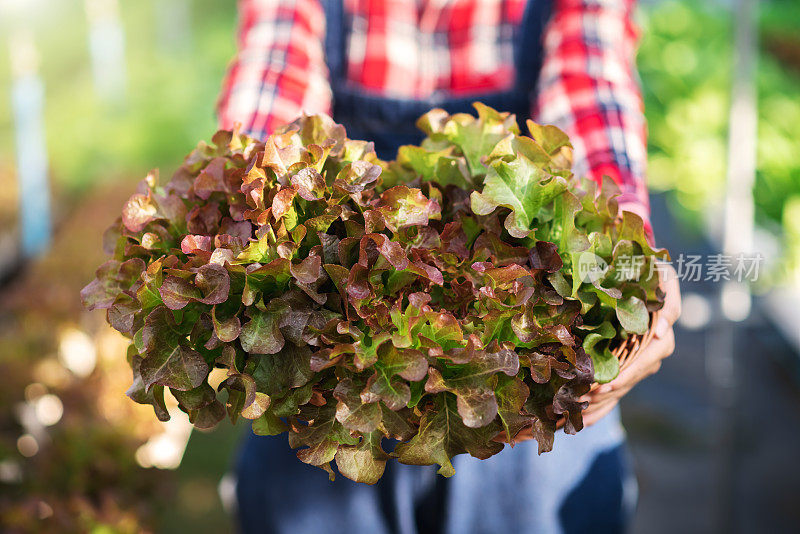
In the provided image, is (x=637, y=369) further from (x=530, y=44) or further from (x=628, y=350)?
(x=530, y=44)

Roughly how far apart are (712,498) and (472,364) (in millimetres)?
2244

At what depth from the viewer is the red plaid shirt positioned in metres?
1.22

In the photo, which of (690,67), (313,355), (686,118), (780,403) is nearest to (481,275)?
(313,355)

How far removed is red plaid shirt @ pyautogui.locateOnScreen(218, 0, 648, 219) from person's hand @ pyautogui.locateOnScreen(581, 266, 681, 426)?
18 centimetres

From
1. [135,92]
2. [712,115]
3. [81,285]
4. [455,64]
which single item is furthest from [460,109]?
[135,92]

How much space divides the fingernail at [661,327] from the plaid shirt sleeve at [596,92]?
282 millimetres

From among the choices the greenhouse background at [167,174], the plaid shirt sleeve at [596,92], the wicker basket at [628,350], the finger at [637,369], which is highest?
the plaid shirt sleeve at [596,92]

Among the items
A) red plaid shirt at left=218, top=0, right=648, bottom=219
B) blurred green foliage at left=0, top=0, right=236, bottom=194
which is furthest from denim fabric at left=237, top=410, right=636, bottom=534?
blurred green foliage at left=0, top=0, right=236, bottom=194

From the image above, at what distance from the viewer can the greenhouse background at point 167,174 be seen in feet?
7.70

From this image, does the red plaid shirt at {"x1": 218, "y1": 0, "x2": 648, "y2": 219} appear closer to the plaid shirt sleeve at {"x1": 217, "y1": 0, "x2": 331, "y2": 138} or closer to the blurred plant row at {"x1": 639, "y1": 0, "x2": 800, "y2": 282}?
the plaid shirt sleeve at {"x1": 217, "y1": 0, "x2": 331, "y2": 138}

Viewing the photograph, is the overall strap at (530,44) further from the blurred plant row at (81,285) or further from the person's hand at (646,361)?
the blurred plant row at (81,285)

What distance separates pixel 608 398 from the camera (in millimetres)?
920

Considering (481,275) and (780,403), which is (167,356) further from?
(780,403)

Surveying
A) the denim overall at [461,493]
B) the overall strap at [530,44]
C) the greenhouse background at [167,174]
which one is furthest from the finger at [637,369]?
the greenhouse background at [167,174]
